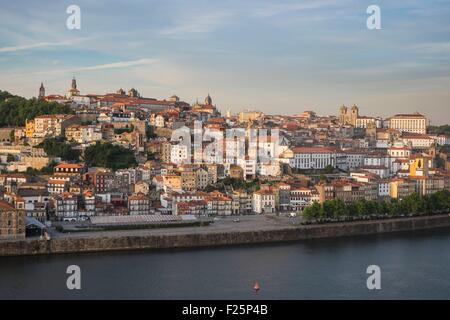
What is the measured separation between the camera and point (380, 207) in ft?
59.1

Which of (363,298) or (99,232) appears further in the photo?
(99,232)

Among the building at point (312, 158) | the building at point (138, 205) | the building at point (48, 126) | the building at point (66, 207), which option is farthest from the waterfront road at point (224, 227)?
the building at point (48, 126)

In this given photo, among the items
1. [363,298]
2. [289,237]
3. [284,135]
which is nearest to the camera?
[363,298]

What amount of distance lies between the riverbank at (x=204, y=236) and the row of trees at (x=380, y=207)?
368 mm

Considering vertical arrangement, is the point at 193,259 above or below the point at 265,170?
below

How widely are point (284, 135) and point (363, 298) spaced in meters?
16.4

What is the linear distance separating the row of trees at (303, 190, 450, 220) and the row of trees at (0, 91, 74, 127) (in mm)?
11304

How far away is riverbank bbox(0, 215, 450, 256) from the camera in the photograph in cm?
1368

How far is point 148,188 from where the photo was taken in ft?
61.5

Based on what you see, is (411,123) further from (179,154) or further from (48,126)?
(48,126)
